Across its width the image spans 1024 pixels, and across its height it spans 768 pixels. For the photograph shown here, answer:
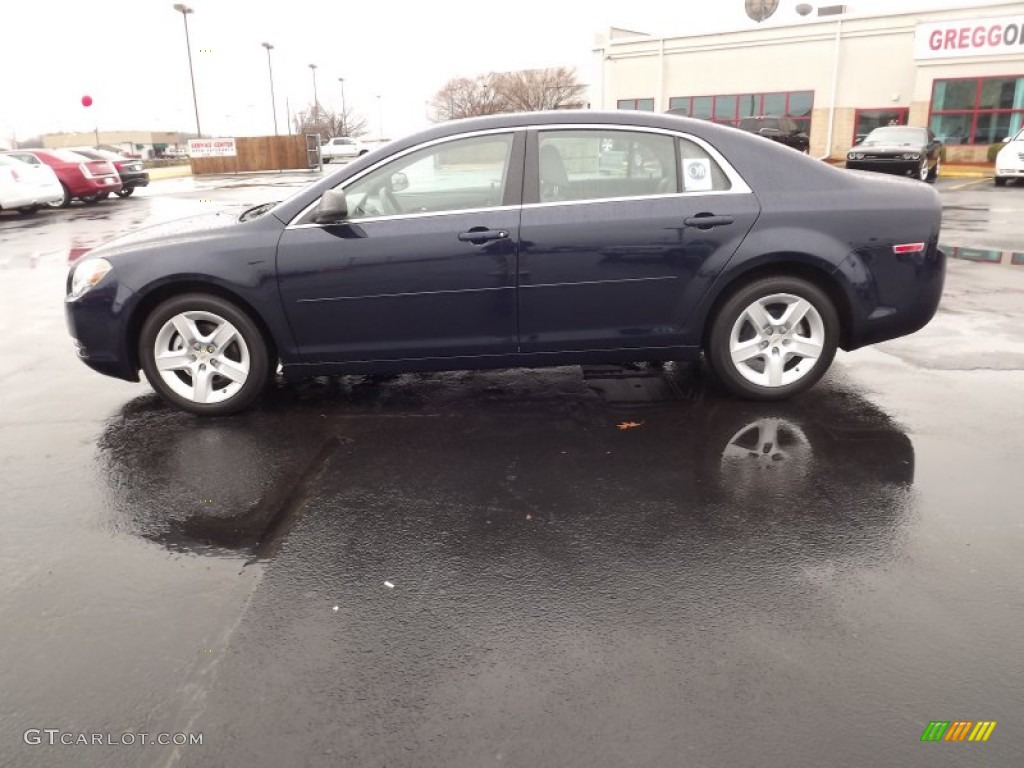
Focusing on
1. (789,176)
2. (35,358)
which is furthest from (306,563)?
(35,358)

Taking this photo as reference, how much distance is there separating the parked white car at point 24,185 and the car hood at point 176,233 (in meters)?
16.3

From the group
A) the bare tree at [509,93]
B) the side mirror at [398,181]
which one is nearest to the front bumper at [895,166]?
the side mirror at [398,181]

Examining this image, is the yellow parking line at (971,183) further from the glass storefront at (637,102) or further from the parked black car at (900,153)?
the glass storefront at (637,102)

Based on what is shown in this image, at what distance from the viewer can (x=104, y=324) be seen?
4.80 m

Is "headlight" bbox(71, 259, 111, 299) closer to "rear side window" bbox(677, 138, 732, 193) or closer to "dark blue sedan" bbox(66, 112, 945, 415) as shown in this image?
"dark blue sedan" bbox(66, 112, 945, 415)

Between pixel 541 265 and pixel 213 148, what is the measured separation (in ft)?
136

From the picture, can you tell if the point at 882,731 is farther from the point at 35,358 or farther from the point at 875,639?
the point at 35,358

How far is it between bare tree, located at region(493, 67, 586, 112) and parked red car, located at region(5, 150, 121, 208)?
136 feet

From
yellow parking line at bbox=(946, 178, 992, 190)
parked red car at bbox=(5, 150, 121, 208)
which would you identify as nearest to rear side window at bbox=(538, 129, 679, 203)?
parked red car at bbox=(5, 150, 121, 208)

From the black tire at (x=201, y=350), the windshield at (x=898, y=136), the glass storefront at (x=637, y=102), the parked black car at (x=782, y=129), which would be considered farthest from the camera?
the glass storefront at (x=637, y=102)

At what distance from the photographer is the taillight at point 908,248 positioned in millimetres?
4680

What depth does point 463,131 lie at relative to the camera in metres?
4.74

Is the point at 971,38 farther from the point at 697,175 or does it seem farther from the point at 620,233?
the point at 620,233

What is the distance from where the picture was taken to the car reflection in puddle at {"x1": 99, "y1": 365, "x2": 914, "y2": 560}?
3.48 m
